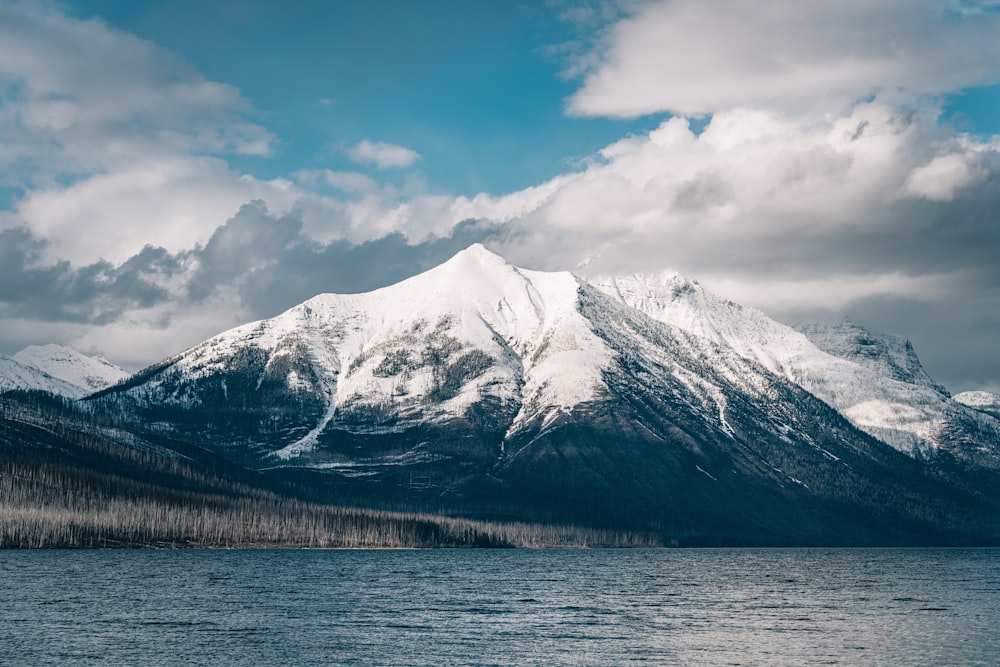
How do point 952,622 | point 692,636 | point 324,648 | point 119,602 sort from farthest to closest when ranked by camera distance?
1. point 119,602
2. point 952,622
3. point 692,636
4. point 324,648

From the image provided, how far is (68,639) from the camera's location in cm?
14475

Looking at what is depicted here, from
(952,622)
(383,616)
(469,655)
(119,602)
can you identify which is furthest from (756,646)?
(119,602)

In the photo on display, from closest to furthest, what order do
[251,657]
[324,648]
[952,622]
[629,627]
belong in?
[251,657]
[324,648]
[629,627]
[952,622]

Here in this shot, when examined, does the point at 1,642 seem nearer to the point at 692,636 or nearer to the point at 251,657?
the point at 251,657

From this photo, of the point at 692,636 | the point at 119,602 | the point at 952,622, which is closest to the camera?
the point at 692,636

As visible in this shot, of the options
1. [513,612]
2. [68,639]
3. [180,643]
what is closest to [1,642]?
[68,639]

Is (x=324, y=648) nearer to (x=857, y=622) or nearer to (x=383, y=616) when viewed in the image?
(x=383, y=616)

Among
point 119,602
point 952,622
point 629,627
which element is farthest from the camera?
point 119,602

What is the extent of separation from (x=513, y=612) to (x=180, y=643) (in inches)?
2528

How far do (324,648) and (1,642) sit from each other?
38.4m

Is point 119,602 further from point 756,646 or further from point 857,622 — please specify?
point 857,622

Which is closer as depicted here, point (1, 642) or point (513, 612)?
point (1, 642)

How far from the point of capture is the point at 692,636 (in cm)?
15838

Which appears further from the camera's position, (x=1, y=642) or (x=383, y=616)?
(x=383, y=616)
